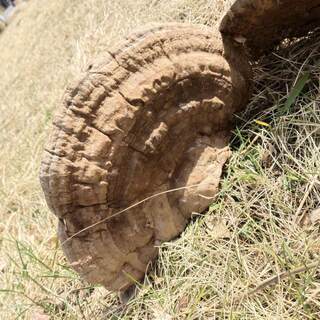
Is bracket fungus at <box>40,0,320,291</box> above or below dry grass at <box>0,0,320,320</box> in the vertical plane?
above

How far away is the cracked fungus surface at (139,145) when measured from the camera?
1.33 m

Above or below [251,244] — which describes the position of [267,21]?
above

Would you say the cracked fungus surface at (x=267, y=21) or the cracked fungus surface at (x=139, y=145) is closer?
the cracked fungus surface at (x=139, y=145)

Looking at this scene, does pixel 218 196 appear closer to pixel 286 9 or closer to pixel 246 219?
pixel 246 219

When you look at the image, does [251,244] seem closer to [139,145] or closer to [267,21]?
[139,145]

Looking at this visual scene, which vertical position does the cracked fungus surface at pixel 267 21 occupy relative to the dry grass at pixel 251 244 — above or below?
above

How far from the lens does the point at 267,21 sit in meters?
1.54

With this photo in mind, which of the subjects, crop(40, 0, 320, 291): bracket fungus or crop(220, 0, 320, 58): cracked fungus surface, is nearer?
crop(40, 0, 320, 291): bracket fungus

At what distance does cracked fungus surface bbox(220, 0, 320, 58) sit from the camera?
146 cm

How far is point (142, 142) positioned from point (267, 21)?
634 millimetres

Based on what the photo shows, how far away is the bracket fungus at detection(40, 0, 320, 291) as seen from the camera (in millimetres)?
1335

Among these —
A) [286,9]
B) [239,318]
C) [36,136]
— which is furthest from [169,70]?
[36,136]

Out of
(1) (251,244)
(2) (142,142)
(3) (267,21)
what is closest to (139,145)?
(2) (142,142)

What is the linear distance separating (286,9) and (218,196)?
0.71m
